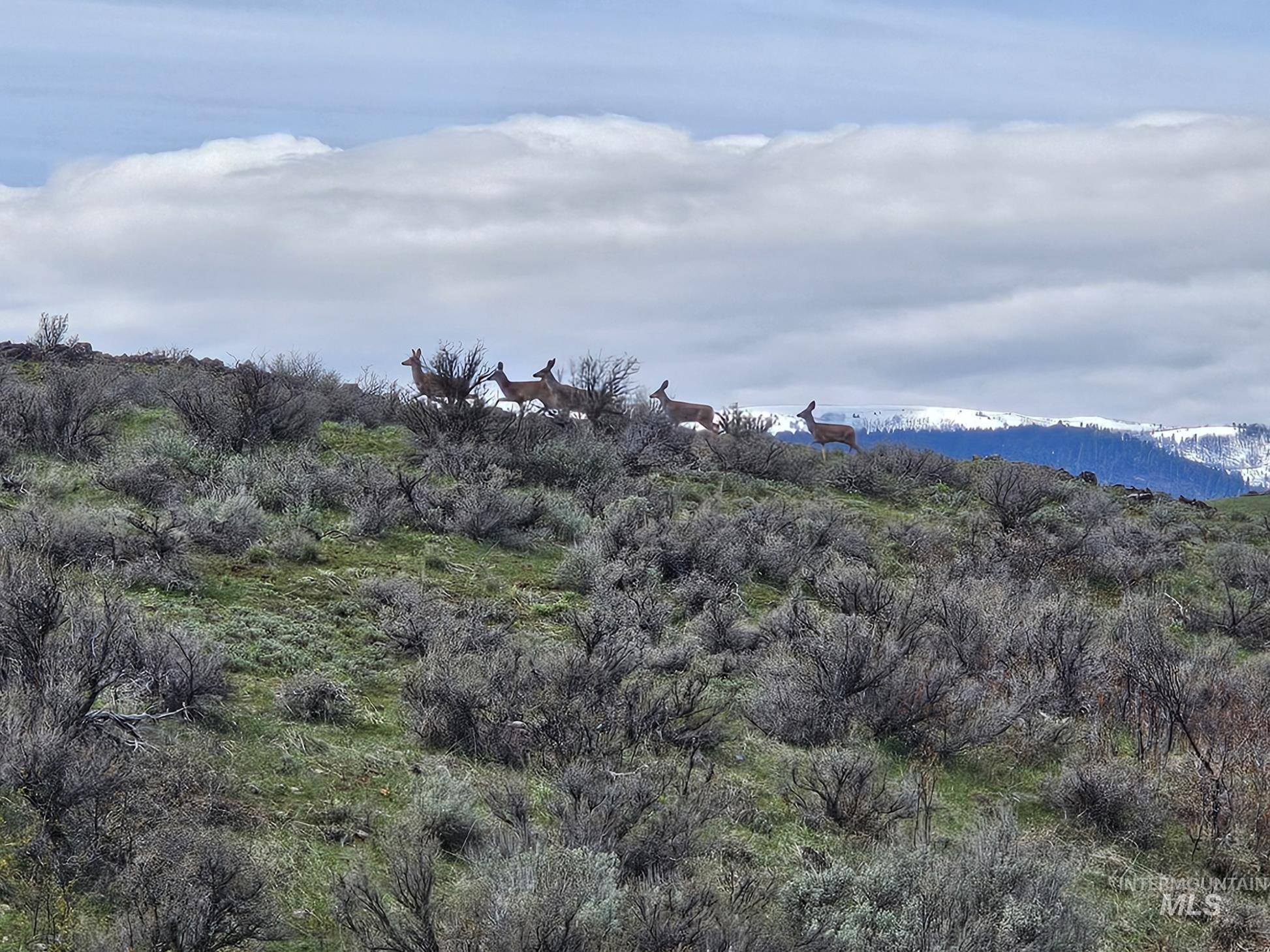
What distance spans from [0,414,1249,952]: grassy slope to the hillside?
1.3 inches

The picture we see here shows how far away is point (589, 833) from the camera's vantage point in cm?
531

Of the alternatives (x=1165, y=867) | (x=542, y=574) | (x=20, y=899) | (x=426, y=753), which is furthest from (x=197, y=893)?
(x=542, y=574)

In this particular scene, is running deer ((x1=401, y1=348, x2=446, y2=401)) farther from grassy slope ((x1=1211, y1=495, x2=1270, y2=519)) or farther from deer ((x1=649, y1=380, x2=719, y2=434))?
grassy slope ((x1=1211, y1=495, x2=1270, y2=519))

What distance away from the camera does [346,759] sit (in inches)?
258

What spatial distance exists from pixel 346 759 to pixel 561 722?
4.44ft

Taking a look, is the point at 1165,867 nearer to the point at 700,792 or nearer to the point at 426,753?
the point at 700,792

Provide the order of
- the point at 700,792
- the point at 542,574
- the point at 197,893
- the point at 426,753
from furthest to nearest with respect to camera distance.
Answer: the point at 542,574 → the point at 426,753 → the point at 700,792 → the point at 197,893

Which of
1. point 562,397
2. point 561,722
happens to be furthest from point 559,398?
point 561,722

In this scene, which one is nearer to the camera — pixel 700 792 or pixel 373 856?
pixel 373 856

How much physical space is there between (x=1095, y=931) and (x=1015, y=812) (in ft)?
6.29

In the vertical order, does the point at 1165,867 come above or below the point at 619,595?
below

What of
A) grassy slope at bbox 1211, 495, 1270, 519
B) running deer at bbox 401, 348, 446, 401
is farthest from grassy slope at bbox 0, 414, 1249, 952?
grassy slope at bbox 1211, 495, 1270, 519

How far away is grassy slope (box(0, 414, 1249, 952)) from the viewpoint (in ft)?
17.9

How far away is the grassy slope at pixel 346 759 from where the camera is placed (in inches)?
215
